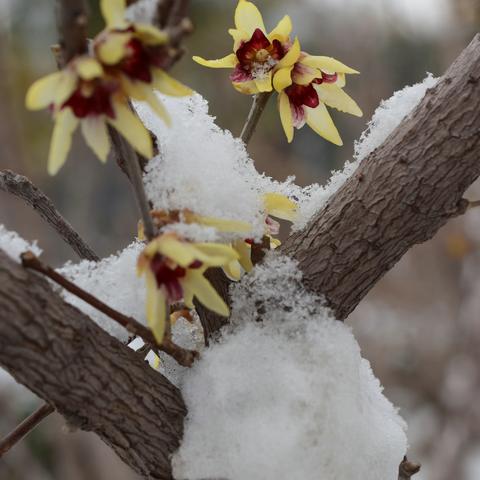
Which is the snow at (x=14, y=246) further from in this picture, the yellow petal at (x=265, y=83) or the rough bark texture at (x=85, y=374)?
the yellow petal at (x=265, y=83)

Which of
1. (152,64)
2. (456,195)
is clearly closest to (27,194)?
(152,64)

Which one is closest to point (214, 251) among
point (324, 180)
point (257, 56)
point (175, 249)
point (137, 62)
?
point (175, 249)

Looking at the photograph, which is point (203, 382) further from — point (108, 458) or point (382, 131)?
point (108, 458)

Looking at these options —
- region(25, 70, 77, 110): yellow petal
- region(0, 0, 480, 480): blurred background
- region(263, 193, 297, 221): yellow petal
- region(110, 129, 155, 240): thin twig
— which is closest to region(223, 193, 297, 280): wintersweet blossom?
region(263, 193, 297, 221): yellow petal

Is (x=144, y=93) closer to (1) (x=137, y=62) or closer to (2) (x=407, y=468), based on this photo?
(1) (x=137, y=62)

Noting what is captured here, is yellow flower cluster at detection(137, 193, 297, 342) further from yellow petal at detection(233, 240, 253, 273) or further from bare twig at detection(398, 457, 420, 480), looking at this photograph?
bare twig at detection(398, 457, 420, 480)

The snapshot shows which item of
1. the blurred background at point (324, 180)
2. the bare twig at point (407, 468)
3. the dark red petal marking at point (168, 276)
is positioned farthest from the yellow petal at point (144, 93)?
the blurred background at point (324, 180)
